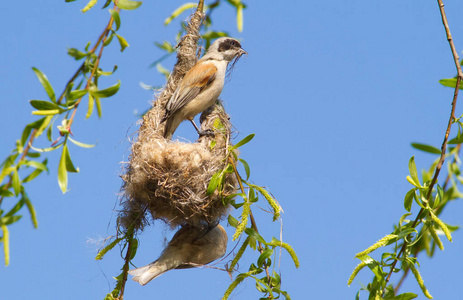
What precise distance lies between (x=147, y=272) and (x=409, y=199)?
1750mm

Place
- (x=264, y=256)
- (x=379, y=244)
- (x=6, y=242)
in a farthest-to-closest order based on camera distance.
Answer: (x=264, y=256) < (x=379, y=244) < (x=6, y=242)

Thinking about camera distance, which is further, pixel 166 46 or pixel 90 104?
pixel 166 46

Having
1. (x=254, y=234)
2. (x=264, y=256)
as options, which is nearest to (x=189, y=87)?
(x=254, y=234)

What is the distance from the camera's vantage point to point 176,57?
13.2 ft

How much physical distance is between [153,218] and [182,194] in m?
0.34

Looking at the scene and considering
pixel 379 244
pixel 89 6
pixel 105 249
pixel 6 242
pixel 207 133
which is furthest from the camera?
pixel 207 133

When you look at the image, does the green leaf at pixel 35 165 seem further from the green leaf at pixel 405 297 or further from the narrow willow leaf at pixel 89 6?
the green leaf at pixel 405 297

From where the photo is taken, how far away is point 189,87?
12.5ft

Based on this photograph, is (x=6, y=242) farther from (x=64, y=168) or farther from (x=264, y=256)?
(x=264, y=256)

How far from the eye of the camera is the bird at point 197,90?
12.6 ft

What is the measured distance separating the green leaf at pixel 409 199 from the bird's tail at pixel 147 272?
1690mm

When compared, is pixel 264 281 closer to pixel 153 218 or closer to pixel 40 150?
pixel 153 218

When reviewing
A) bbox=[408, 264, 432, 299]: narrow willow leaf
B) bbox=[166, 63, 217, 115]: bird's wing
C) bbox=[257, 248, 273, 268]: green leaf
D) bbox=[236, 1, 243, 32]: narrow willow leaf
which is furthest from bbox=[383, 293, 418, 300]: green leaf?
bbox=[166, 63, 217, 115]: bird's wing

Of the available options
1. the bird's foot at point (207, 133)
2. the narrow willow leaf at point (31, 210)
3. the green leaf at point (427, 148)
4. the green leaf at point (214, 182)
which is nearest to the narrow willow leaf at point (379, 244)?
the green leaf at point (427, 148)
